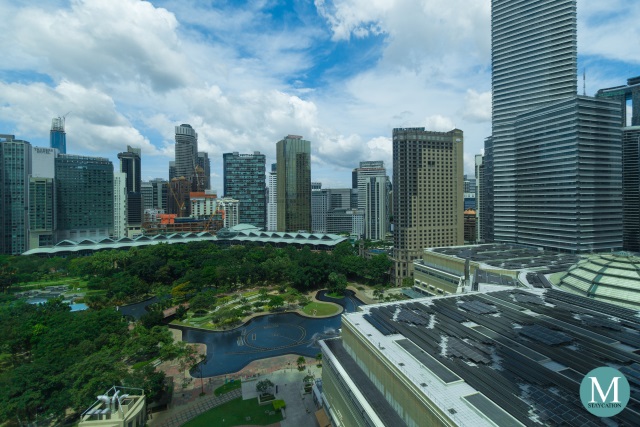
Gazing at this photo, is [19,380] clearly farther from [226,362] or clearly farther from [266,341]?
[266,341]

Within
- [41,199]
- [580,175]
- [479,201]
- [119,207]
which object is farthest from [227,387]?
[119,207]

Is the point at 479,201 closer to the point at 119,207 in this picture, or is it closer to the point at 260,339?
the point at 260,339

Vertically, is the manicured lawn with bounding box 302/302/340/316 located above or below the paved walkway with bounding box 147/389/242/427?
above

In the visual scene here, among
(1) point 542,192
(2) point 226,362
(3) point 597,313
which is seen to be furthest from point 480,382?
(1) point 542,192

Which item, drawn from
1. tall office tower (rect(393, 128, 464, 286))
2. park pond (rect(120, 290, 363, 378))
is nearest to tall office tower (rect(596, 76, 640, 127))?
tall office tower (rect(393, 128, 464, 286))

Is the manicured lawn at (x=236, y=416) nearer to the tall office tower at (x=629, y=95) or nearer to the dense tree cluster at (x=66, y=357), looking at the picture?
the dense tree cluster at (x=66, y=357)

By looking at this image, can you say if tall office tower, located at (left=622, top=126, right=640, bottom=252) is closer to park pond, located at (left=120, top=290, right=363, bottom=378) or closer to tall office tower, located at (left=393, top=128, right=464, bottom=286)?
tall office tower, located at (left=393, top=128, right=464, bottom=286)
